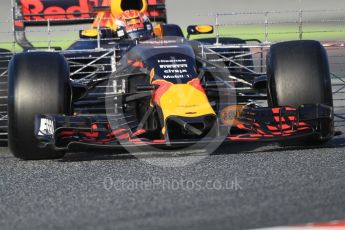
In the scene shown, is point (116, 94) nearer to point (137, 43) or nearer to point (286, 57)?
point (137, 43)

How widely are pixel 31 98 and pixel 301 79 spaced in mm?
2422

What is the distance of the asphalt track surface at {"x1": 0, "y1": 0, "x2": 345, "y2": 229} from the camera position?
4812 millimetres

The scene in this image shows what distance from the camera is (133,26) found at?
9.52 m

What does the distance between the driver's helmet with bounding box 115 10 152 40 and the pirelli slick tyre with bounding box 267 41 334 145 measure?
89.1 inches

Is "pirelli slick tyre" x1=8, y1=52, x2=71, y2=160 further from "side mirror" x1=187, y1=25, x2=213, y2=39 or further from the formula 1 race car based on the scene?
"side mirror" x1=187, y1=25, x2=213, y2=39

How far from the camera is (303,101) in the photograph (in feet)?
24.5

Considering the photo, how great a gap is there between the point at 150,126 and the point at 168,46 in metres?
1.01

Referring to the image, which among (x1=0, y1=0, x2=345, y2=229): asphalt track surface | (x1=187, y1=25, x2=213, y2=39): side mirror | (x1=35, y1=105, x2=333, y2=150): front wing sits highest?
(x1=187, y1=25, x2=213, y2=39): side mirror

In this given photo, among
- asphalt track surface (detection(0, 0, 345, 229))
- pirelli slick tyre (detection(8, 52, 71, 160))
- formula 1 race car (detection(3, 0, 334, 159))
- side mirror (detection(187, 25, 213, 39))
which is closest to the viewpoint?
asphalt track surface (detection(0, 0, 345, 229))

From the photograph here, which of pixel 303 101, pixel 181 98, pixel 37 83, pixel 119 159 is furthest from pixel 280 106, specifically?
pixel 37 83

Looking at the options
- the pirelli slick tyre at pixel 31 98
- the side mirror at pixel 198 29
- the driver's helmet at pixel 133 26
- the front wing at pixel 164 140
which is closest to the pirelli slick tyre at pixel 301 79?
the front wing at pixel 164 140

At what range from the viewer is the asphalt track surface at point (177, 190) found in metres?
4.81

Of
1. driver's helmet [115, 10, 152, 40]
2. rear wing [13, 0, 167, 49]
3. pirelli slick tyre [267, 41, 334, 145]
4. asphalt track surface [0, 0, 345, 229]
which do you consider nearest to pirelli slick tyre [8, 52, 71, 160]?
asphalt track surface [0, 0, 345, 229]

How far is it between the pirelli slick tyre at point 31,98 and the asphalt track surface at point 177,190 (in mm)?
149
